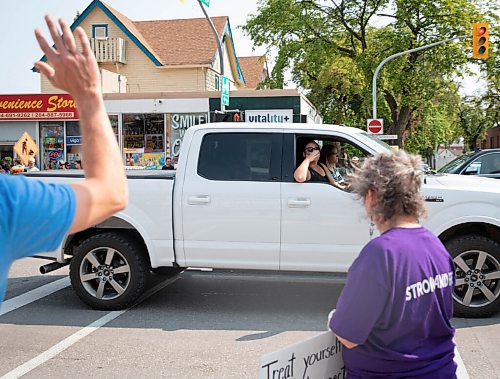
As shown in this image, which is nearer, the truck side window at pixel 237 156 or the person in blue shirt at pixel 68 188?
the person in blue shirt at pixel 68 188

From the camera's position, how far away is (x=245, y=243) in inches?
242

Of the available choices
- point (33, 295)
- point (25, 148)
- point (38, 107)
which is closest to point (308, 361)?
point (33, 295)

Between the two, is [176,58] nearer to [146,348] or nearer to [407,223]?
[146,348]

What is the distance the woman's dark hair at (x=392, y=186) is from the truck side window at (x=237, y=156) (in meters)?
3.70

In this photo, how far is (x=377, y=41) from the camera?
27.9 m

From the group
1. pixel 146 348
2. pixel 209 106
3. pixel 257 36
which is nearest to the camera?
pixel 146 348

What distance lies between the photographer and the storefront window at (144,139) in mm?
22016

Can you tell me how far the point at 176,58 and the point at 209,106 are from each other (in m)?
11.0

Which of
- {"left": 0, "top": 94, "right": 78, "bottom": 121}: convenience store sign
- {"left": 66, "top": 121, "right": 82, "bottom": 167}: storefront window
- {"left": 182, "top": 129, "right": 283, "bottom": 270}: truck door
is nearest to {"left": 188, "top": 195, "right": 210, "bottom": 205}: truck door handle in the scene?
{"left": 182, "top": 129, "right": 283, "bottom": 270}: truck door

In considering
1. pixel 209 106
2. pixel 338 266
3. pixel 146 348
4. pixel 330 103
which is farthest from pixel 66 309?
pixel 330 103

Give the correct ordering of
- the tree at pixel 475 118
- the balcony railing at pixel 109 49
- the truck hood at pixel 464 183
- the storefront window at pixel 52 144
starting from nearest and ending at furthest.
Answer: the truck hood at pixel 464 183 → the storefront window at pixel 52 144 → the balcony railing at pixel 109 49 → the tree at pixel 475 118

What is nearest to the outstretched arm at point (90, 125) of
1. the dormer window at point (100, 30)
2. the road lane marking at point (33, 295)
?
the road lane marking at point (33, 295)

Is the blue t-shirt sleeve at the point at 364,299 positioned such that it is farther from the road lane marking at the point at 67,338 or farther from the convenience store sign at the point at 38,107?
the convenience store sign at the point at 38,107

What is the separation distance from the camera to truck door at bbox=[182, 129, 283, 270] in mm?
6105
